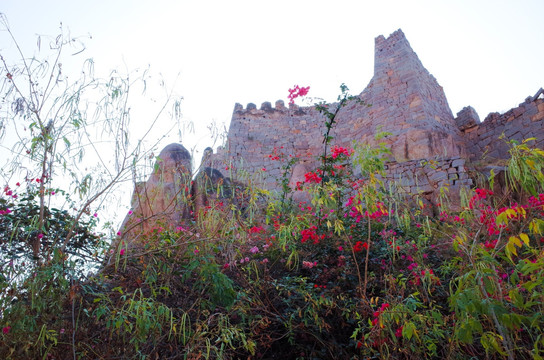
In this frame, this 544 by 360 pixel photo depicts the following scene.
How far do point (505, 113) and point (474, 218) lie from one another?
6.27 metres

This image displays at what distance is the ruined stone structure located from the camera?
705cm

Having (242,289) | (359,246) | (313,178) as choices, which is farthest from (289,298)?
(313,178)

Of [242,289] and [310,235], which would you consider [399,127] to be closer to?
[310,235]

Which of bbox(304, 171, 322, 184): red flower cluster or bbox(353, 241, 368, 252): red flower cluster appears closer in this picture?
bbox(353, 241, 368, 252): red flower cluster

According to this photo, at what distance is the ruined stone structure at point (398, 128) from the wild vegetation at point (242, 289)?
3003mm

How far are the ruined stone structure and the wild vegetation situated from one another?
300cm

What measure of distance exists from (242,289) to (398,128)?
656 cm

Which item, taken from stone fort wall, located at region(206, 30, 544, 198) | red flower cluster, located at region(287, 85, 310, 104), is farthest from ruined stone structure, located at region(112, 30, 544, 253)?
red flower cluster, located at region(287, 85, 310, 104)

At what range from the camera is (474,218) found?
3984mm

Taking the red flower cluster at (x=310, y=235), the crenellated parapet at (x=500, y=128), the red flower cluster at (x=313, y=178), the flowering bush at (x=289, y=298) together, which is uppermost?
the crenellated parapet at (x=500, y=128)

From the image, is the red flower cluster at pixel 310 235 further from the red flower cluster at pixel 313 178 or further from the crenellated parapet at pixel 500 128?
the crenellated parapet at pixel 500 128

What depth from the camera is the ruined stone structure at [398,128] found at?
7.05 meters

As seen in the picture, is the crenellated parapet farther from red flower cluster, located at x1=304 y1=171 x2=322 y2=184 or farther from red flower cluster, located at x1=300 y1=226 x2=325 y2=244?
red flower cluster, located at x1=300 y1=226 x2=325 y2=244

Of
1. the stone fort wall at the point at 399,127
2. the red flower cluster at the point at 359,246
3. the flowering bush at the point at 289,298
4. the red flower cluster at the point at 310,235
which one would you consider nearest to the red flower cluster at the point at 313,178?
the flowering bush at the point at 289,298
